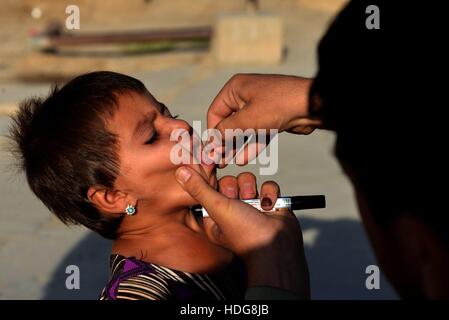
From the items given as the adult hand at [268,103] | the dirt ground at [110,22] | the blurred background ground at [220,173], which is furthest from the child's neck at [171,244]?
the dirt ground at [110,22]

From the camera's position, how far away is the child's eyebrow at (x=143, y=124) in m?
2.60

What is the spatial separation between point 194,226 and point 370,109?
5.16 ft

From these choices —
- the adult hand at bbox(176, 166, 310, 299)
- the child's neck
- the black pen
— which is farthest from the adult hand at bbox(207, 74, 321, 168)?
the adult hand at bbox(176, 166, 310, 299)

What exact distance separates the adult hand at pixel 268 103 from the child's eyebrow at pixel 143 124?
200 mm

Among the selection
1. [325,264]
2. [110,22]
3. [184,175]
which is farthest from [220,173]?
[110,22]

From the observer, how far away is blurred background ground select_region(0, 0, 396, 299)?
444cm

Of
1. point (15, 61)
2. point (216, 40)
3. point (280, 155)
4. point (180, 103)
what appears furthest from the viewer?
point (15, 61)

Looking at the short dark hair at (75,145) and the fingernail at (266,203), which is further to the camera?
the short dark hair at (75,145)

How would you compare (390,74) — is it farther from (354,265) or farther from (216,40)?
(216,40)

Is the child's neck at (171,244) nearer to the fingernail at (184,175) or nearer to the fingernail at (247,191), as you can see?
the fingernail at (247,191)

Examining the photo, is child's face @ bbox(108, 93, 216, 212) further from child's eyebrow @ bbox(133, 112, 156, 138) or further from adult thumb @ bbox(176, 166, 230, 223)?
adult thumb @ bbox(176, 166, 230, 223)

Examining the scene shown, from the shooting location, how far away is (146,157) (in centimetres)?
259
